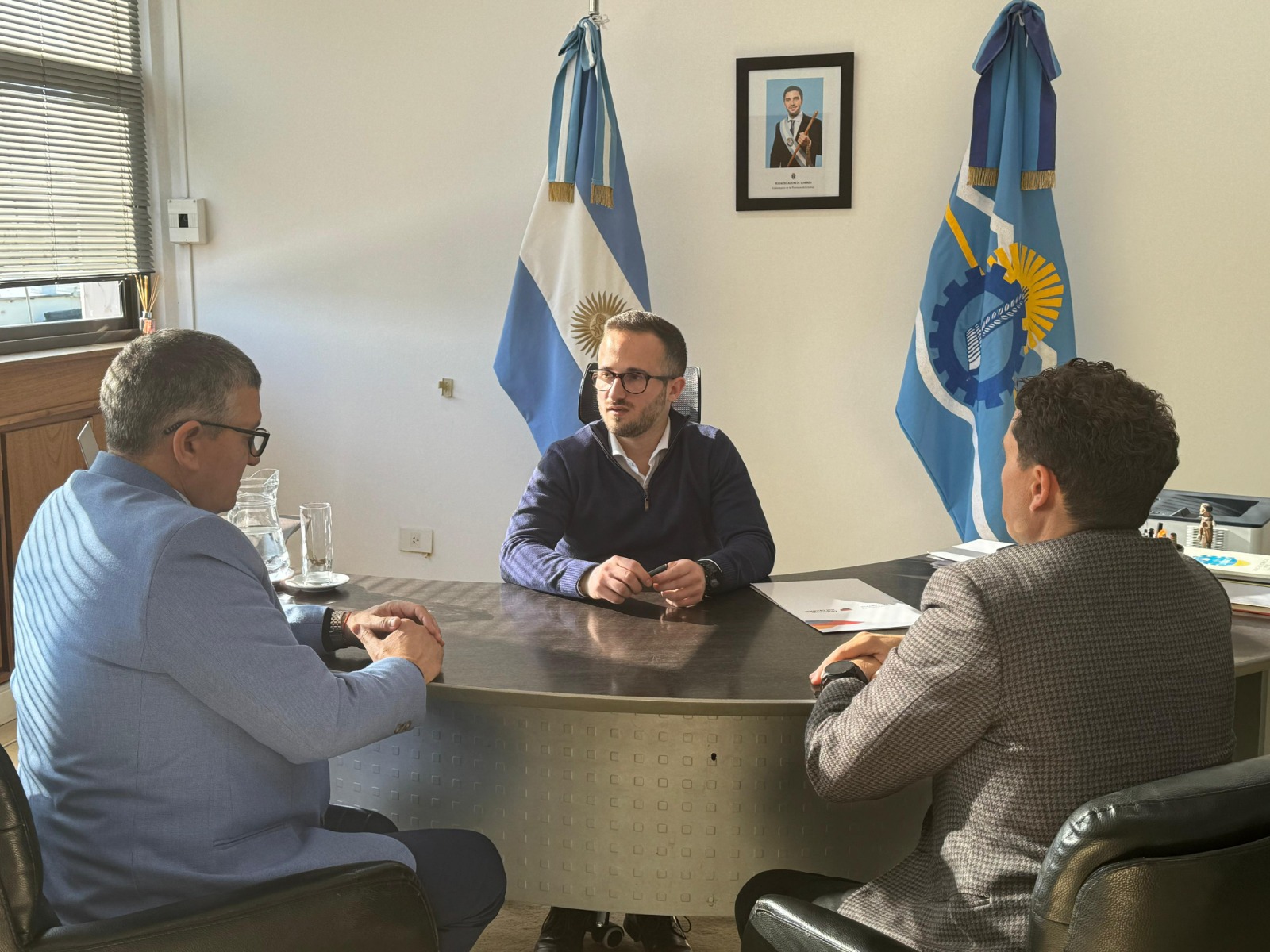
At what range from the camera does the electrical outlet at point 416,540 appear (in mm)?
4227

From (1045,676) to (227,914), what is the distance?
0.92 meters

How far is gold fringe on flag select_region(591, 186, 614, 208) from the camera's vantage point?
11.9 feet

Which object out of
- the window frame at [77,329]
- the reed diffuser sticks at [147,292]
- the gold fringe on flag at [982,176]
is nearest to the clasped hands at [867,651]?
the gold fringe on flag at [982,176]

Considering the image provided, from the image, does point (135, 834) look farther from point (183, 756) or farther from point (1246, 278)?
point (1246, 278)

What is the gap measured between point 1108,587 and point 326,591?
1381mm

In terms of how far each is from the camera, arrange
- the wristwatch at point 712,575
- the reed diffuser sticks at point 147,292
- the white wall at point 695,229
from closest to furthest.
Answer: the wristwatch at point 712,575 → the white wall at point 695,229 → the reed diffuser sticks at point 147,292

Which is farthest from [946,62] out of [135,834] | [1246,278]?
[135,834]

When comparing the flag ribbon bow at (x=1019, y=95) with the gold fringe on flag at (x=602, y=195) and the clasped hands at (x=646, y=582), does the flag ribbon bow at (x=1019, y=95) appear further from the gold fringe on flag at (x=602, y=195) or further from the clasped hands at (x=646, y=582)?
the clasped hands at (x=646, y=582)

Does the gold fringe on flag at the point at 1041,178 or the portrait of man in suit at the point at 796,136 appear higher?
the portrait of man in suit at the point at 796,136

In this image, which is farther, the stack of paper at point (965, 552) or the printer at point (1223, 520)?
the printer at point (1223, 520)

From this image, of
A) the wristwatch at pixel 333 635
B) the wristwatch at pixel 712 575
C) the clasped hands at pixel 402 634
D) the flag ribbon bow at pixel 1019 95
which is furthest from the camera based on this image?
the flag ribbon bow at pixel 1019 95

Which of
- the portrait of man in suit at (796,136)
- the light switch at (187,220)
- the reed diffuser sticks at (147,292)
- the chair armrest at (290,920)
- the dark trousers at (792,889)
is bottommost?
the dark trousers at (792,889)

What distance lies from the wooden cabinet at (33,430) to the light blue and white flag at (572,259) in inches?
53.3

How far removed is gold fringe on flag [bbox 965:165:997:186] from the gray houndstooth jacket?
225 centimetres
